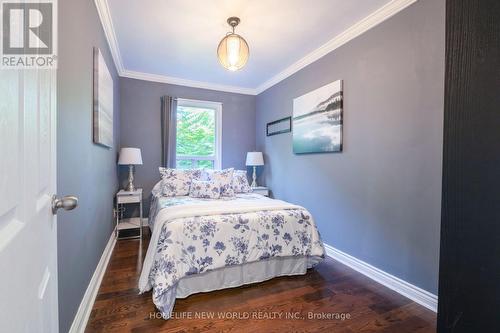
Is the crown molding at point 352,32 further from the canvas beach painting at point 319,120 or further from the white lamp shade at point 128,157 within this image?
the white lamp shade at point 128,157

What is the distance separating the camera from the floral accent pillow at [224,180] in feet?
10.7

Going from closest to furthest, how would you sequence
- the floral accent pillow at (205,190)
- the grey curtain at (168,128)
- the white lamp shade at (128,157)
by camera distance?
the floral accent pillow at (205,190) → the white lamp shade at (128,157) → the grey curtain at (168,128)

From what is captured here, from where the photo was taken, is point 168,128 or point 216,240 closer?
point 216,240

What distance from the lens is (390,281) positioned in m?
2.12

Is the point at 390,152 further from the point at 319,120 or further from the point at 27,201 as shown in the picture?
the point at 27,201

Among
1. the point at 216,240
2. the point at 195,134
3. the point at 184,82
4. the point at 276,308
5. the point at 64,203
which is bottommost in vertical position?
the point at 276,308

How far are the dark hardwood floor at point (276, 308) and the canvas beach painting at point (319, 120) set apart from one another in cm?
141

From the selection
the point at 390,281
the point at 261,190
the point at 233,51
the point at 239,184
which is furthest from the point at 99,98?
the point at 390,281

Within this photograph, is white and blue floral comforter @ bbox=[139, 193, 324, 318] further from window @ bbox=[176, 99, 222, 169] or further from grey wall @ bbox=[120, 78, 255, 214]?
window @ bbox=[176, 99, 222, 169]

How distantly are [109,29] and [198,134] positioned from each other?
2.05 metres

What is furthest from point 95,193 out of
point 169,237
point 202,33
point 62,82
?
point 202,33

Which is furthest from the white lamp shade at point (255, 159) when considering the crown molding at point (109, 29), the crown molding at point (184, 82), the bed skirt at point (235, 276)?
the crown molding at point (109, 29)

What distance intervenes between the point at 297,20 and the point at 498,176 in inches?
92.5

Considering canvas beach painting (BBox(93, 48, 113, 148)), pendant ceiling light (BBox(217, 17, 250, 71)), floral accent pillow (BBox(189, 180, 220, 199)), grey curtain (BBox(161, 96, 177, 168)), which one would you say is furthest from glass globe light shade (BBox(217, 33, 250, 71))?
grey curtain (BBox(161, 96, 177, 168))
